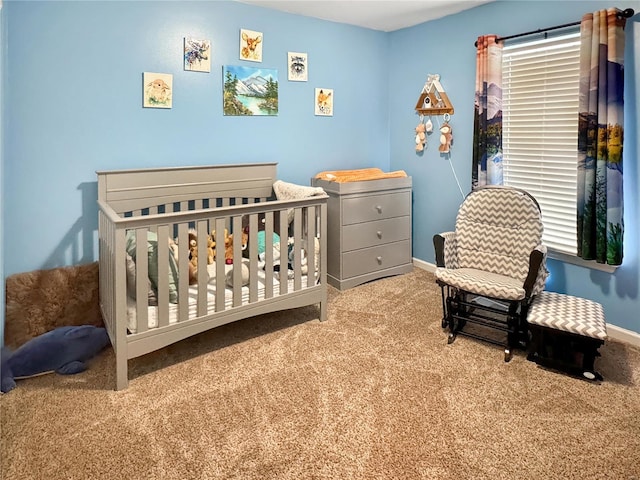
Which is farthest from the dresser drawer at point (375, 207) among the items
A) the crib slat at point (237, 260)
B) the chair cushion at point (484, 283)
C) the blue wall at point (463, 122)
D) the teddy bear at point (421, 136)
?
the crib slat at point (237, 260)

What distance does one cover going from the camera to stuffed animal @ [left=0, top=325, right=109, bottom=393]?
2160mm

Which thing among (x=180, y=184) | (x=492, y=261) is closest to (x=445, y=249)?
(x=492, y=261)

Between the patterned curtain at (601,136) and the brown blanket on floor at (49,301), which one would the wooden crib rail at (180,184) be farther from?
the patterned curtain at (601,136)

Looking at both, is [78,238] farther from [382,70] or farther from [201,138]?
[382,70]

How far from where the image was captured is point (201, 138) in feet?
10.5

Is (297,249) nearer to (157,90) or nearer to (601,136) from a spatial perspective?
(157,90)

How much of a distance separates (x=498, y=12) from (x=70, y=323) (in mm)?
3560

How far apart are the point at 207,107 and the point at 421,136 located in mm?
1821

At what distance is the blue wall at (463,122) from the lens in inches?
99.2

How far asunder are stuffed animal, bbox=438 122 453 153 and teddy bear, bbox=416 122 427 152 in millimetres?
182

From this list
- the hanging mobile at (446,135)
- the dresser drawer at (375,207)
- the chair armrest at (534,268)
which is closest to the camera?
the chair armrest at (534,268)

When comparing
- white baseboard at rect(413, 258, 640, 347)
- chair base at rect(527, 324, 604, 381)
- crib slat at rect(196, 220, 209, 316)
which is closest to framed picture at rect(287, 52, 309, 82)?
crib slat at rect(196, 220, 209, 316)

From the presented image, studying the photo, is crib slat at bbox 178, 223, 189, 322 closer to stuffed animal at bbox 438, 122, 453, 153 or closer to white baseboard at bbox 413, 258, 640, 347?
stuffed animal at bbox 438, 122, 453, 153

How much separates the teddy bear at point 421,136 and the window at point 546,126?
0.76 m
